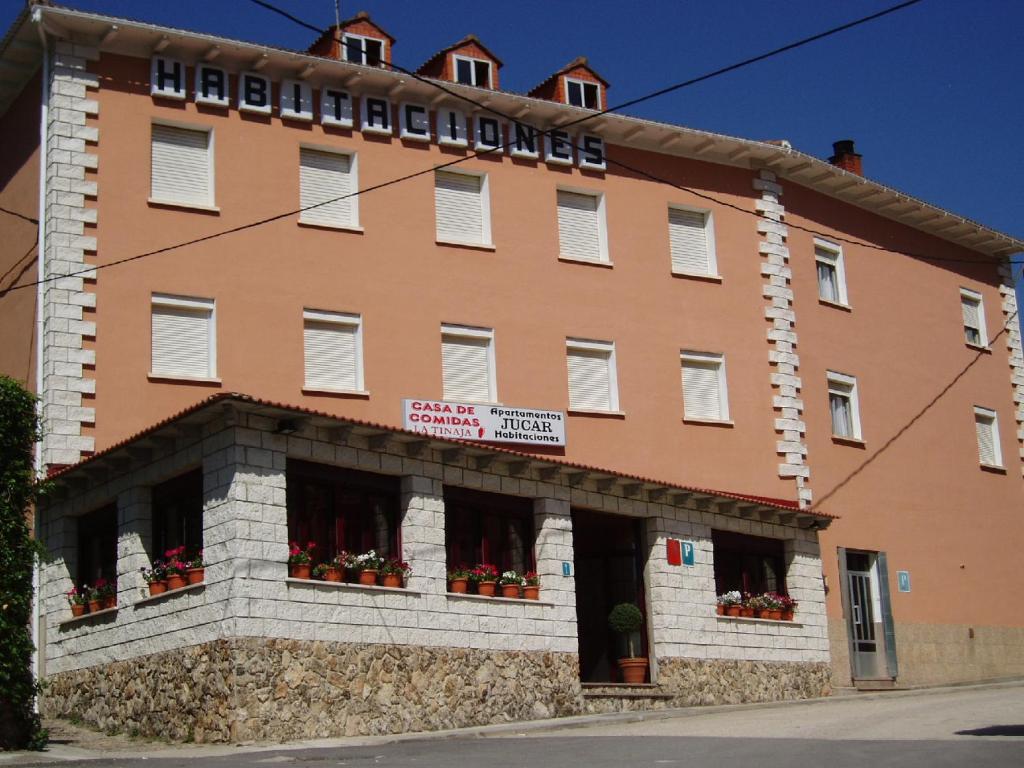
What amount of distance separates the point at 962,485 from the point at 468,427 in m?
12.6

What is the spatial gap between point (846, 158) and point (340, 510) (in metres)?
18.0

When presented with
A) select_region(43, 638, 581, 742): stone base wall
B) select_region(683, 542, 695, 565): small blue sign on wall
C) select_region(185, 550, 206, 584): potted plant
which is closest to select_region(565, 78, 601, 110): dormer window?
select_region(683, 542, 695, 565): small blue sign on wall

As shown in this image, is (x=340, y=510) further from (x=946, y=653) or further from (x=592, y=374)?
(x=946, y=653)

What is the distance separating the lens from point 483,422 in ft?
82.0

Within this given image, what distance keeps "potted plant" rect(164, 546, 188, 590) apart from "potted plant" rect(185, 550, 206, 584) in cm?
9

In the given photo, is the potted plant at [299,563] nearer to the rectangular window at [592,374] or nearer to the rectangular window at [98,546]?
the rectangular window at [98,546]

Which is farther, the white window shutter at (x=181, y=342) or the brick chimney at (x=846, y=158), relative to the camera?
the brick chimney at (x=846, y=158)

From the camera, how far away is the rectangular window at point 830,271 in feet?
101

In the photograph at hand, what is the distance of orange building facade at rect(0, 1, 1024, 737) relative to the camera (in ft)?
73.9

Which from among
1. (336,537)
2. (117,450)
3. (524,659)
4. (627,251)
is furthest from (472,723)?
(627,251)

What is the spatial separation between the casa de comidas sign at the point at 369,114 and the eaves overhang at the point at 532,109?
0.17m

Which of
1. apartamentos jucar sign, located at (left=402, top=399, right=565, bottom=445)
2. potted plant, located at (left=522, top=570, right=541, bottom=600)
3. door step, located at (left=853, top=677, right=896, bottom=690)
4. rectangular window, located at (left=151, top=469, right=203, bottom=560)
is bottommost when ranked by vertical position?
door step, located at (left=853, top=677, right=896, bottom=690)

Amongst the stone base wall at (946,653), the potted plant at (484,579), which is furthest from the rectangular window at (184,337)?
the stone base wall at (946,653)

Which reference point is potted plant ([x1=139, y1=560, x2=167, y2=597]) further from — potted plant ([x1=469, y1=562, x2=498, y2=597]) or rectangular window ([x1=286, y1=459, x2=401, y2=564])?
potted plant ([x1=469, y1=562, x2=498, y2=597])
